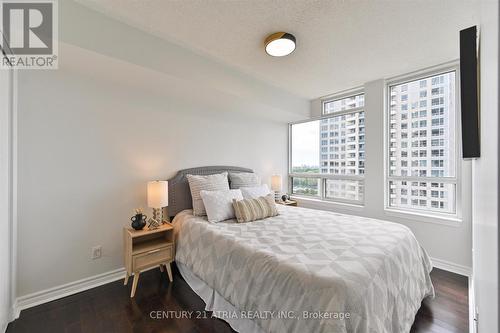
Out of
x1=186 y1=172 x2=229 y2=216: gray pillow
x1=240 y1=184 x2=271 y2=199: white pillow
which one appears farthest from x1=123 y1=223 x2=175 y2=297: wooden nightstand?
x1=240 y1=184 x2=271 y2=199: white pillow

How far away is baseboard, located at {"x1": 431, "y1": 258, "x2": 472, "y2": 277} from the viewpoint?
243 centimetres

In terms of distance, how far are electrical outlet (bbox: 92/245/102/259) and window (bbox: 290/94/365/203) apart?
340 centimetres

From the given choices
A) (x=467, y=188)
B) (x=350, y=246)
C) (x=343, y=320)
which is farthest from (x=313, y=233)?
(x=467, y=188)

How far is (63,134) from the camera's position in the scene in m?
2.11

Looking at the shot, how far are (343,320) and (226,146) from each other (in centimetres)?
274

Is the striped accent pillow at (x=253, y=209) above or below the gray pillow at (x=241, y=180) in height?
below

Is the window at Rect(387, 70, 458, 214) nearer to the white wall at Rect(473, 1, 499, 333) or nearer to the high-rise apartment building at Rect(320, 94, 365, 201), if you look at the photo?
the high-rise apartment building at Rect(320, 94, 365, 201)

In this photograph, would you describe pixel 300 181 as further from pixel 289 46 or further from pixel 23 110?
pixel 23 110

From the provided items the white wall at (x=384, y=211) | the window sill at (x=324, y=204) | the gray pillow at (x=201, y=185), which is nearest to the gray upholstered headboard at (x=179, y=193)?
the gray pillow at (x=201, y=185)

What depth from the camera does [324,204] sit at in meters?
3.78

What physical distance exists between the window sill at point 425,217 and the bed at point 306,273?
1039mm

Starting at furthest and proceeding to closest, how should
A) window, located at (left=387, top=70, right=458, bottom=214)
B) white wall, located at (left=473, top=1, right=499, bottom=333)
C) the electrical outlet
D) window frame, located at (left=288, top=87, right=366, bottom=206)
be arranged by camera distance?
1. window frame, located at (left=288, top=87, right=366, bottom=206)
2. window, located at (left=387, top=70, right=458, bottom=214)
3. the electrical outlet
4. white wall, located at (left=473, top=1, right=499, bottom=333)

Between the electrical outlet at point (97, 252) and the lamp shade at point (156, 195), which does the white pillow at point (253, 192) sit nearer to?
the lamp shade at point (156, 195)

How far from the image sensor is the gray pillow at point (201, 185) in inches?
102
